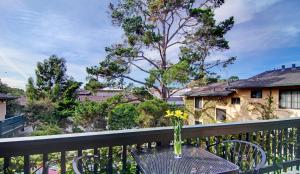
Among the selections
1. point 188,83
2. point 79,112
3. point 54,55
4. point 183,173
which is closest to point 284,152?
point 183,173

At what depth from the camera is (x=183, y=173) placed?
6.19 feet

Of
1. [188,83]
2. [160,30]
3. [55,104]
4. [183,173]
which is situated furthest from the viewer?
[55,104]

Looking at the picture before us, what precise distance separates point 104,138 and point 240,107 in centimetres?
1565

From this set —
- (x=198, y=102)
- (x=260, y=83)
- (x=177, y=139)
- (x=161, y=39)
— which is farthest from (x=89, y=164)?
(x=198, y=102)

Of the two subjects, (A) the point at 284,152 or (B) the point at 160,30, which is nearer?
(A) the point at 284,152

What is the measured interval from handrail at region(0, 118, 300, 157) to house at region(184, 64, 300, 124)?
11.5 meters

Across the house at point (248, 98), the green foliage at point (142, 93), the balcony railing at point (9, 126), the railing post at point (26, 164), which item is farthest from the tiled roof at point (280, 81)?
the railing post at point (26, 164)

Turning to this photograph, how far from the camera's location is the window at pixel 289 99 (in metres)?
13.4

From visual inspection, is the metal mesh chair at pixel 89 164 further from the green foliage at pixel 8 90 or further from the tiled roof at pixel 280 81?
the green foliage at pixel 8 90

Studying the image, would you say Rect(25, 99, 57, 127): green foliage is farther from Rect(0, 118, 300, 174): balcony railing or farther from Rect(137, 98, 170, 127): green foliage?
Rect(0, 118, 300, 174): balcony railing

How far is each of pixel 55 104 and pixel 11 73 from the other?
5.52 m

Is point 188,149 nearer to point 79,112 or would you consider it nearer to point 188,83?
point 188,83

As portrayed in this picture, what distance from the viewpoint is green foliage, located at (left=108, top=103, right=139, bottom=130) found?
48.2 feet

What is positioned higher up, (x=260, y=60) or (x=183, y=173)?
(x=260, y=60)
